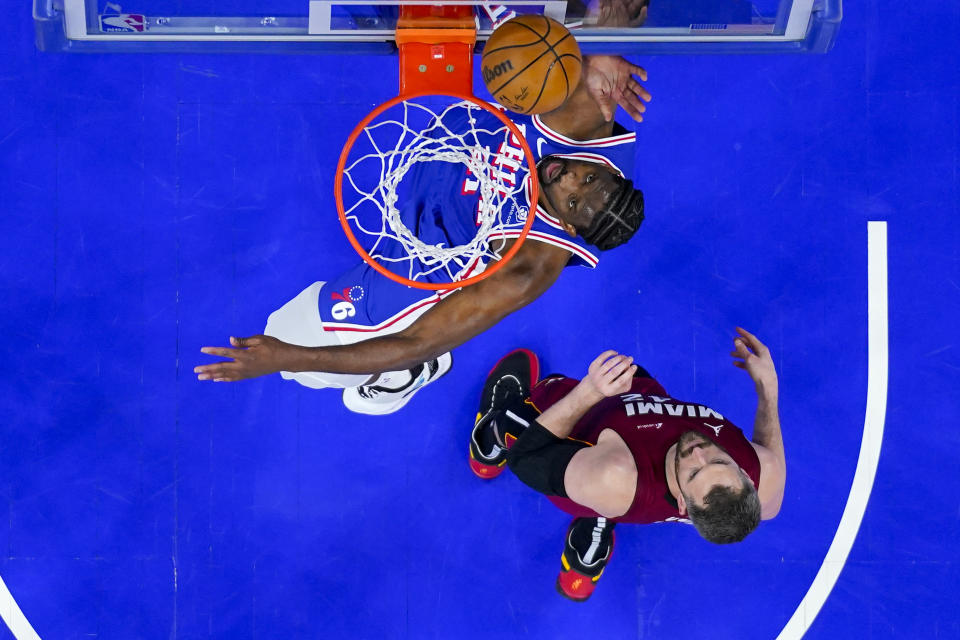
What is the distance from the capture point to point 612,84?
3906mm

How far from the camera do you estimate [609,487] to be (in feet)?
12.8

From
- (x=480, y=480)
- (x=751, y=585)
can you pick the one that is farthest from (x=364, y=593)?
(x=751, y=585)

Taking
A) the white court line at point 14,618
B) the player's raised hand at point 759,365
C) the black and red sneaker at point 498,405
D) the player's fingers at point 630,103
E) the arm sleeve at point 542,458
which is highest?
the player's fingers at point 630,103

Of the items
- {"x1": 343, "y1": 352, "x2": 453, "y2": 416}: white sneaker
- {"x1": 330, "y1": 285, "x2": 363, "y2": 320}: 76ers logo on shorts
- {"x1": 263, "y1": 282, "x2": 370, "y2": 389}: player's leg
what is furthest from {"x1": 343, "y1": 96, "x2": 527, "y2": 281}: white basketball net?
{"x1": 343, "y1": 352, "x2": 453, "y2": 416}: white sneaker

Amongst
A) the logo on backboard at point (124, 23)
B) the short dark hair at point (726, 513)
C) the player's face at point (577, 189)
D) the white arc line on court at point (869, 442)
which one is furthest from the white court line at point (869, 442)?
the logo on backboard at point (124, 23)

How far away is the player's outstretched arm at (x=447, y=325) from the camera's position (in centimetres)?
357

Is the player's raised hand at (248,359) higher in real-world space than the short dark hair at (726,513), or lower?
higher

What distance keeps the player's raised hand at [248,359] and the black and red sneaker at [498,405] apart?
1.66 meters

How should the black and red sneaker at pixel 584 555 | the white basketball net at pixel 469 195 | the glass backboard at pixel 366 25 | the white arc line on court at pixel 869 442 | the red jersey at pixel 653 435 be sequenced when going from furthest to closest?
1. the white arc line on court at pixel 869 442
2. the black and red sneaker at pixel 584 555
3. the red jersey at pixel 653 435
4. the white basketball net at pixel 469 195
5. the glass backboard at pixel 366 25

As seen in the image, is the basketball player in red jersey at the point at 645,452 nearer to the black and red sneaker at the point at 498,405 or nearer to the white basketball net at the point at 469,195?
the black and red sneaker at the point at 498,405

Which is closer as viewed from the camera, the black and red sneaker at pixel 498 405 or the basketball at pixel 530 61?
the basketball at pixel 530 61

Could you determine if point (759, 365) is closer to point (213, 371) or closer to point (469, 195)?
point (469, 195)

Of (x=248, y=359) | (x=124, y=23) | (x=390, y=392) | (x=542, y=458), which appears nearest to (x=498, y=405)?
(x=390, y=392)

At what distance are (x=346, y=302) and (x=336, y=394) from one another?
2.88ft
